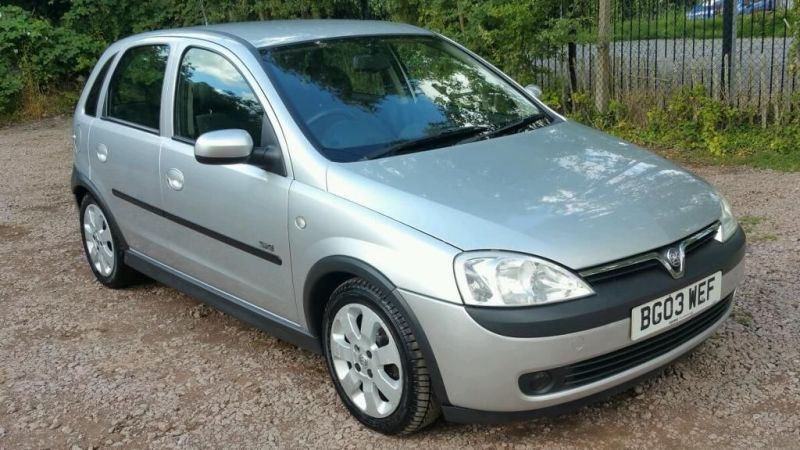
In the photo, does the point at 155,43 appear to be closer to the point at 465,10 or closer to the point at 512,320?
the point at 512,320

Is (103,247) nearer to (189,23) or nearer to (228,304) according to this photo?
(228,304)

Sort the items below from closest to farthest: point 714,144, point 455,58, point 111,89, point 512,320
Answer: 1. point 512,320
2. point 455,58
3. point 111,89
4. point 714,144

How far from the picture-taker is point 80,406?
3947 mm

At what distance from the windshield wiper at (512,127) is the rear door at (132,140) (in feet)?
5.70

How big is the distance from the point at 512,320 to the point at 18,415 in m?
2.43

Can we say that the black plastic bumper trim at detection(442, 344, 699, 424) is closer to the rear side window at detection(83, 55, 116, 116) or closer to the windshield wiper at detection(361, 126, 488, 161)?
the windshield wiper at detection(361, 126, 488, 161)

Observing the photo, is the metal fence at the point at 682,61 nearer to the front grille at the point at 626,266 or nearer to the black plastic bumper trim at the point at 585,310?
the front grille at the point at 626,266

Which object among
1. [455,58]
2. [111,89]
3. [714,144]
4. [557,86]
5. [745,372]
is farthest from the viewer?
[557,86]

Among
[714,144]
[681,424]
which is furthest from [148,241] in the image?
[714,144]

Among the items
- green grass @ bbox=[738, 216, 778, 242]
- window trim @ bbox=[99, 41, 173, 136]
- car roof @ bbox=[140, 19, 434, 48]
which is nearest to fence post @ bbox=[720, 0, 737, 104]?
green grass @ bbox=[738, 216, 778, 242]

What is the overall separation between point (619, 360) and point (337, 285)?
1.17m

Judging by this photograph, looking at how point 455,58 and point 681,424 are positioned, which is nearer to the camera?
point 681,424

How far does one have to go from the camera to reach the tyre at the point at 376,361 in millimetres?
3168

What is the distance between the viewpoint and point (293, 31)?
14.6ft
